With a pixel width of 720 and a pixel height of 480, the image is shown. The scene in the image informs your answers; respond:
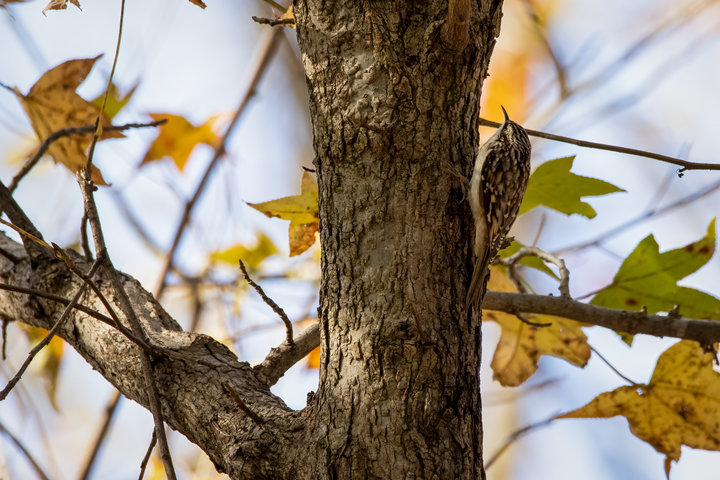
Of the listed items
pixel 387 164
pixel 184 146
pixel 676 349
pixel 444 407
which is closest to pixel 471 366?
pixel 444 407

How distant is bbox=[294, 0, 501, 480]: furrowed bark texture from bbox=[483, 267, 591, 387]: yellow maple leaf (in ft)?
2.62

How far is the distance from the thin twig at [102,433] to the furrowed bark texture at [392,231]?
1842 mm

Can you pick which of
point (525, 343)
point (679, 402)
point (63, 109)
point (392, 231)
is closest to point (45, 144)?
point (63, 109)

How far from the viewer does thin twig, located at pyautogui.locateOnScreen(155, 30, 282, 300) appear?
3.73 metres

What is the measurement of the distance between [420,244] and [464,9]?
0.52 metres

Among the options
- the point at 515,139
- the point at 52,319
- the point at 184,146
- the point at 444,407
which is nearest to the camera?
the point at 444,407

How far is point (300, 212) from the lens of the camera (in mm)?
2160

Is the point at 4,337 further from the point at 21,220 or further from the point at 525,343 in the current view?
the point at 525,343

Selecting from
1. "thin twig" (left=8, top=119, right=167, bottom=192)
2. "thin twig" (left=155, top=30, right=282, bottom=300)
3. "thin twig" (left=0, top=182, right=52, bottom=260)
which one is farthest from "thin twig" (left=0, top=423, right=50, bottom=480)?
"thin twig" (left=155, top=30, right=282, bottom=300)

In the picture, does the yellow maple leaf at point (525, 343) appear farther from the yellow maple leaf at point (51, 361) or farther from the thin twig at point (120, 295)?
the yellow maple leaf at point (51, 361)

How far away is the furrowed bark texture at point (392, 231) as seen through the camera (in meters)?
1.50

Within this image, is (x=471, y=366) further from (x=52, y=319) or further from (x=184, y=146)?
(x=184, y=146)

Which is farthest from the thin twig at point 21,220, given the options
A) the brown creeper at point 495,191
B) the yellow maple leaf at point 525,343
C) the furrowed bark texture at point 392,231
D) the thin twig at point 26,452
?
the yellow maple leaf at point 525,343

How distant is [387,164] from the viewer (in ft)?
5.20
